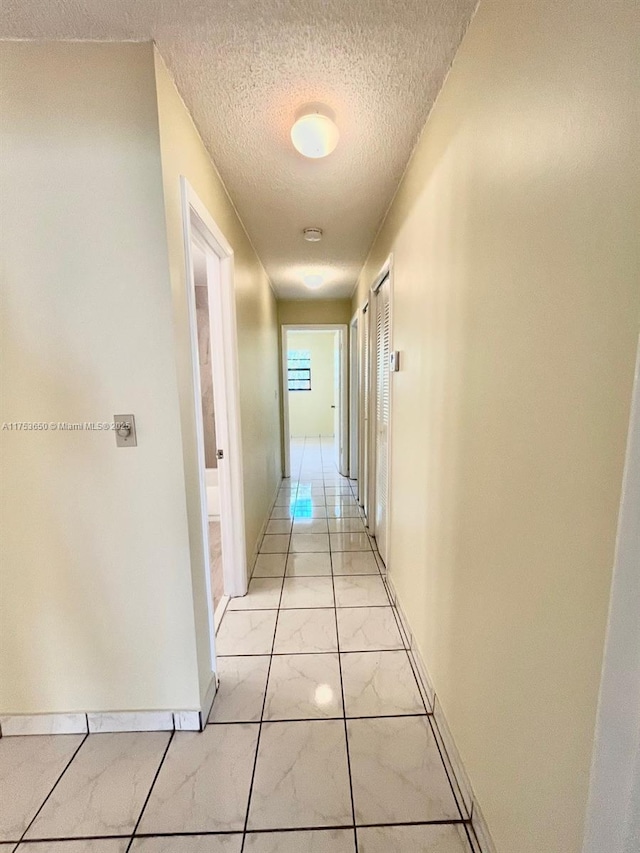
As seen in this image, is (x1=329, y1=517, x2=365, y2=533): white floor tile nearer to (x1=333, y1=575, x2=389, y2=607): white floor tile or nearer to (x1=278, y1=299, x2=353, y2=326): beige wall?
(x1=333, y1=575, x2=389, y2=607): white floor tile

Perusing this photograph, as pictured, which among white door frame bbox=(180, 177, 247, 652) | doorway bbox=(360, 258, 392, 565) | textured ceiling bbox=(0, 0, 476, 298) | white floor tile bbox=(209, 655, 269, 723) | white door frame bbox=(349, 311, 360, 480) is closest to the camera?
textured ceiling bbox=(0, 0, 476, 298)

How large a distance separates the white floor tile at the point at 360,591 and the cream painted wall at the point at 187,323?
27.6 inches

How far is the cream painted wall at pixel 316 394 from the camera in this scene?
792 cm

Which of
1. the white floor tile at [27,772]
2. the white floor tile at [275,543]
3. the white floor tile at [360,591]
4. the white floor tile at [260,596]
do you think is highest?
the white floor tile at [275,543]

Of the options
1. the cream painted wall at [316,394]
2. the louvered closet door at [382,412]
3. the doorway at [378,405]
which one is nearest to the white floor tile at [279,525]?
the doorway at [378,405]

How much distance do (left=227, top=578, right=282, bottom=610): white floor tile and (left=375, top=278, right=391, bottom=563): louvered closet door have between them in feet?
2.67

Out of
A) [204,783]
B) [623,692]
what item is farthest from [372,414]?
[623,692]

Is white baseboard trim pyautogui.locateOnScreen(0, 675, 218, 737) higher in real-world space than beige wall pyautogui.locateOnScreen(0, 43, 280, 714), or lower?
lower

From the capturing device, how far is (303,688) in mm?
1596

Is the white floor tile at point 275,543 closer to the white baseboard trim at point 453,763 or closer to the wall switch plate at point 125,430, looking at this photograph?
the white baseboard trim at point 453,763

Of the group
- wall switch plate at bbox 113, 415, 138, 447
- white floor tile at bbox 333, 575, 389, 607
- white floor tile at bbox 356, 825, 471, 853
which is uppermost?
wall switch plate at bbox 113, 415, 138, 447

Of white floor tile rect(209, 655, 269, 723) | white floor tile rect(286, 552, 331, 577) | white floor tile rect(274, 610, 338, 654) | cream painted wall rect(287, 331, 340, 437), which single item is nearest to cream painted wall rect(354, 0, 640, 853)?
white floor tile rect(274, 610, 338, 654)

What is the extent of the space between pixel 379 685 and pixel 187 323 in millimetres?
→ 1784

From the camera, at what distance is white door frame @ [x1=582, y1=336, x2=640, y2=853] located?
536 millimetres
